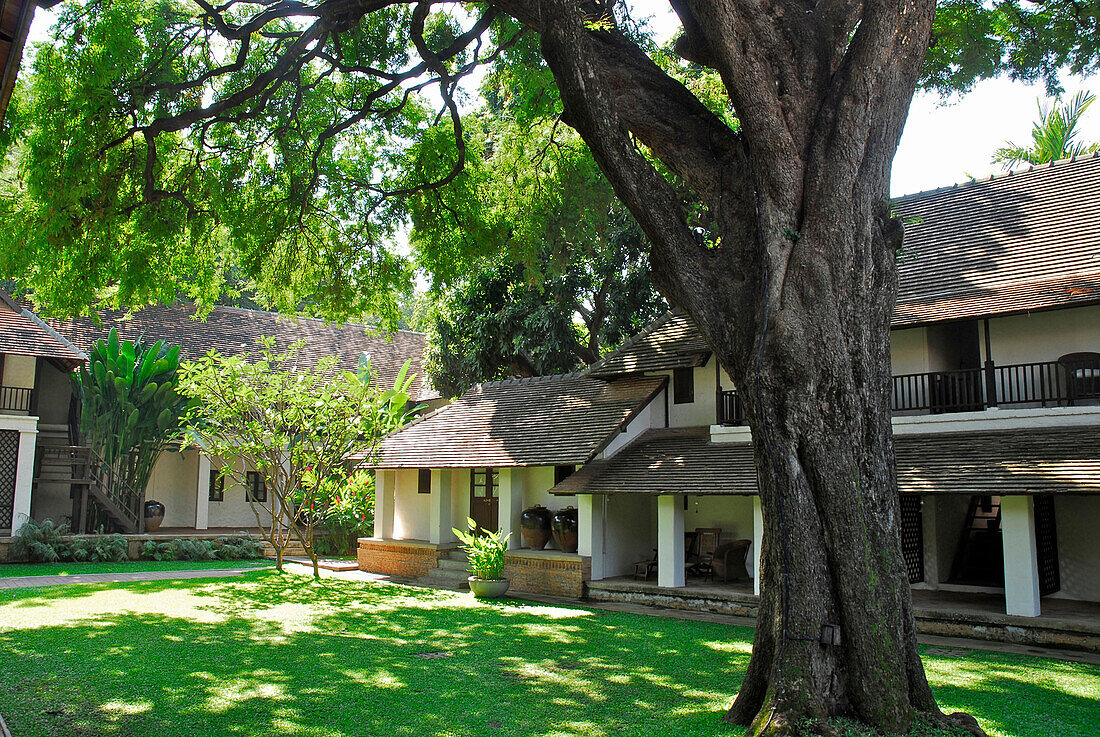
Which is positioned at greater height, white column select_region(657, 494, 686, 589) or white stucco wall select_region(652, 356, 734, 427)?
white stucco wall select_region(652, 356, 734, 427)

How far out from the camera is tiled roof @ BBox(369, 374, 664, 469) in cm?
1736

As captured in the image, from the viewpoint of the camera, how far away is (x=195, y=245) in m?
14.2

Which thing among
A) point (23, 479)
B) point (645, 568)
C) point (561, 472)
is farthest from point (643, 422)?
point (23, 479)

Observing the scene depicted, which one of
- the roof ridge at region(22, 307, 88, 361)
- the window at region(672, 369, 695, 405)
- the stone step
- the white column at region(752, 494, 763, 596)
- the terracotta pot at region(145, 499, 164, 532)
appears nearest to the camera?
the white column at region(752, 494, 763, 596)

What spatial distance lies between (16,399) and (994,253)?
82.4 ft

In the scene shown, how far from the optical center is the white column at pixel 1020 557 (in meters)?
11.9

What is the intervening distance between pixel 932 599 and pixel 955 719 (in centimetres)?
811

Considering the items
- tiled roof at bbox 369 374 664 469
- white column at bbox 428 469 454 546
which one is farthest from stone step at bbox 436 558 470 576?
tiled roof at bbox 369 374 664 469

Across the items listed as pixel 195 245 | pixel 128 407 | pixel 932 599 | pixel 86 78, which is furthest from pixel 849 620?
pixel 128 407

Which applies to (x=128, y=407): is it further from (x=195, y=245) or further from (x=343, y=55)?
(x=343, y=55)

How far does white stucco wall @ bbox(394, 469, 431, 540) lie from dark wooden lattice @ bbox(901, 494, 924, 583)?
12.1 meters

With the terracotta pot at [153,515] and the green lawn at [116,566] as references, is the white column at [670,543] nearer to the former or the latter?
the green lawn at [116,566]

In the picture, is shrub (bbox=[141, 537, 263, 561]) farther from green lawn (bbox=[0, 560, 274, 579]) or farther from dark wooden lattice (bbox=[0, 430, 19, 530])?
dark wooden lattice (bbox=[0, 430, 19, 530])

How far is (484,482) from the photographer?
21.0 meters
